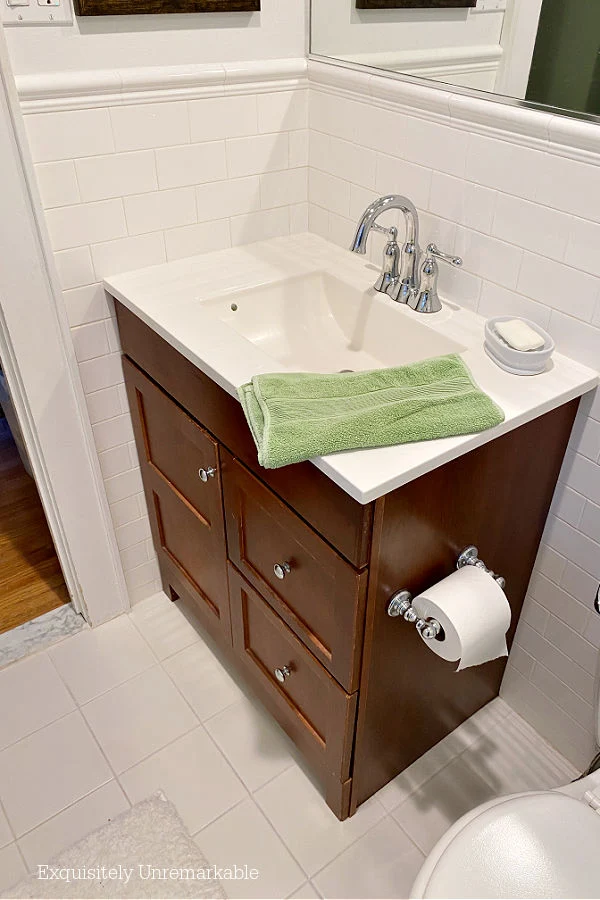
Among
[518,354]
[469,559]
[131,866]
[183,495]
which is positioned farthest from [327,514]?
[131,866]

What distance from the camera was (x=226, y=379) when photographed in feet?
3.63

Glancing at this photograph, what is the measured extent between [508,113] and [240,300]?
1.98 ft

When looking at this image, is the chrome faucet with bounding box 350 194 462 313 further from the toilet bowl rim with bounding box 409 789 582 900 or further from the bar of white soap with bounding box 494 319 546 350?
the toilet bowl rim with bounding box 409 789 582 900

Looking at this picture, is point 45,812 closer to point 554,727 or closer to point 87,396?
point 87,396

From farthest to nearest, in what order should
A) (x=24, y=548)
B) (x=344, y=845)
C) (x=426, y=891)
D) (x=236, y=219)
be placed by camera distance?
(x=24, y=548)
(x=236, y=219)
(x=344, y=845)
(x=426, y=891)

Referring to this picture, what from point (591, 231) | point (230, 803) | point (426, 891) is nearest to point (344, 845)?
point (230, 803)

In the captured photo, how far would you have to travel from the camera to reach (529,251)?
3.83ft

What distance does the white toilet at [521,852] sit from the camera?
39.2 inches

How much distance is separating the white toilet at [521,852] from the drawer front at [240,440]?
1.53 ft

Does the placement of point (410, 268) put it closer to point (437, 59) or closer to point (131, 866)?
point (437, 59)

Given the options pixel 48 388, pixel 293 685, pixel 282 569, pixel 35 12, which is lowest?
pixel 293 685

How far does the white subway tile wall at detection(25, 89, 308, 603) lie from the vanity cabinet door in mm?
92

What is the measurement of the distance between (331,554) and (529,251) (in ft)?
2.03

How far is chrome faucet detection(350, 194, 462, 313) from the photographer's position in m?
1.27
